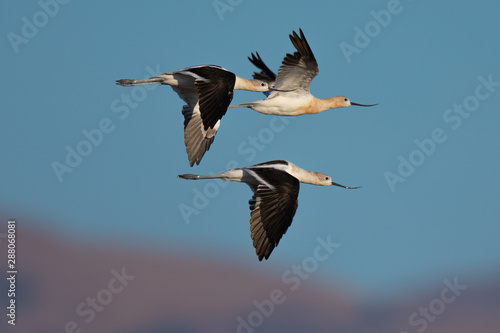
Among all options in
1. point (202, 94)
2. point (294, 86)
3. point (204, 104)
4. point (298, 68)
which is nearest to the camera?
point (204, 104)

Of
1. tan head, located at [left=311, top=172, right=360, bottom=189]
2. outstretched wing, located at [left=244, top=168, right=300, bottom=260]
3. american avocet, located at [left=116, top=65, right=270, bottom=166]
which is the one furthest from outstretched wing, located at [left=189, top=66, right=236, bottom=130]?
tan head, located at [left=311, top=172, right=360, bottom=189]

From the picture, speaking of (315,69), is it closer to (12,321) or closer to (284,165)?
(284,165)

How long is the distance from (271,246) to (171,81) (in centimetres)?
528

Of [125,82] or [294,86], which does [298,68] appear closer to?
[294,86]

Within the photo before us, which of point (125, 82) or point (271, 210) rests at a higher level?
point (125, 82)

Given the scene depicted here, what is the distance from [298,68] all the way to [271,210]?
427cm

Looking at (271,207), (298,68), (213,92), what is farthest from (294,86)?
(271,207)

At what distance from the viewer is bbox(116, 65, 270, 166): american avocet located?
22.7 m

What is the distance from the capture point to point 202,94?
74.8 ft

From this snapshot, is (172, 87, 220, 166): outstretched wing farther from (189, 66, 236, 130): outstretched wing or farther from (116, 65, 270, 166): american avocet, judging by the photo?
(189, 66, 236, 130): outstretched wing

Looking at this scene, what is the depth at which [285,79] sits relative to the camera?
25094 millimetres

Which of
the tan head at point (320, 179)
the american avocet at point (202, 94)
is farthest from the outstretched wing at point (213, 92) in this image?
the tan head at point (320, 179)

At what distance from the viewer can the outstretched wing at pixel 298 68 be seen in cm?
2436

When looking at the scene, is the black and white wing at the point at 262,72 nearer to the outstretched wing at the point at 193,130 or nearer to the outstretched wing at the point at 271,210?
the outstretched wing at the point at 193,130
